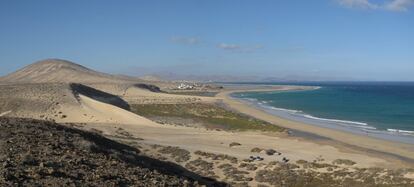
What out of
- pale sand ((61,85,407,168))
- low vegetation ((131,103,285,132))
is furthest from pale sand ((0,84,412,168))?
low vegetation ((131,103,285,132))

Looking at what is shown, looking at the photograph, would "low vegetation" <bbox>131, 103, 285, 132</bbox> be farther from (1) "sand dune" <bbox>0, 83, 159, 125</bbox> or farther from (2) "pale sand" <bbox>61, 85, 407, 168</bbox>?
(1) "sand dune" <bbox>0, 83, 159, 125</bbox>

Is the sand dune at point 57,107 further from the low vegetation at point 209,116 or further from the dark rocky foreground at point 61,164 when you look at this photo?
the dark rocky foreground at point 61,164

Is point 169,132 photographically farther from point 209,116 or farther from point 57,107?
point 209,116

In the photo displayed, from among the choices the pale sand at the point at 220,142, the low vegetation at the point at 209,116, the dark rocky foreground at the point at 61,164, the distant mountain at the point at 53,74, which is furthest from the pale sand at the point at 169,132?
the distant mountain at the point at 53,74

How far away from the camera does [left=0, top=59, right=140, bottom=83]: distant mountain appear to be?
144875mm

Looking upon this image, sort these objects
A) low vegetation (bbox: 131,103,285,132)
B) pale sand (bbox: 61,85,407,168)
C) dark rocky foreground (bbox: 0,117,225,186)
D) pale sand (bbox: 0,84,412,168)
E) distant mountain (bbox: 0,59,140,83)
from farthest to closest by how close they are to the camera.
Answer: distant mountain (bbox: 0,59,140,83)
low vegetation (bbox: 131,103,285,132)
pale sand (bbox: 0,84,412,168)
pale sand (bbox: 61,85,407,168)
dark rocky foreground (bbox: 0,117,225,186)

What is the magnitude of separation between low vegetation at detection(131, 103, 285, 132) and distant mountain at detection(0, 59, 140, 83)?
240 ft

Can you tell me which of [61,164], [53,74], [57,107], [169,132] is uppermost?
[53,74]

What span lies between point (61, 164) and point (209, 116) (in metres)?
47.2

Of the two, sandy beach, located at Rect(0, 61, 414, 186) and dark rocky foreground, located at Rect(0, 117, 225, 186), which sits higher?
dark rocky foreground, located at Rect(0, 117, 225, 186)

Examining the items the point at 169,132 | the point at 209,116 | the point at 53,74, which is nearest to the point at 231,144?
the point at 169,132

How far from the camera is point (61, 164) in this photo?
15.7m

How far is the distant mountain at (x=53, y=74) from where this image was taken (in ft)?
475

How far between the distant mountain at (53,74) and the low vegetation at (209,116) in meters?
73.1
